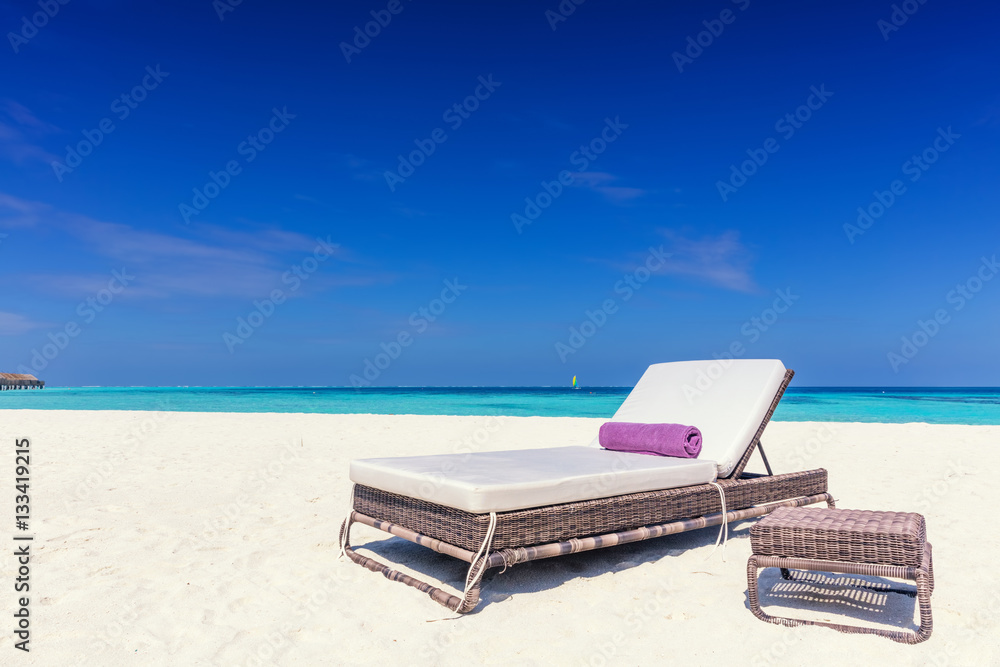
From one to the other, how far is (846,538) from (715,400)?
76.7 inches

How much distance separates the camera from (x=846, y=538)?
2527 millimetres

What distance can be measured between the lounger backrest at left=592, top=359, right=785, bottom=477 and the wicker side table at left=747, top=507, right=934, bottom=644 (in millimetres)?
1201

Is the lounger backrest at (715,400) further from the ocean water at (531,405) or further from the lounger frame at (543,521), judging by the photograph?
the ocean water at (531,405)

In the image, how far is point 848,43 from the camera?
33.7ft

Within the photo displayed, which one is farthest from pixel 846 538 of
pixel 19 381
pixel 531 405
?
pixel 19 381

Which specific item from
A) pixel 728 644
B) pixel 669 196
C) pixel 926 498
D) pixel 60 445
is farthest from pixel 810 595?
pixel 669 196

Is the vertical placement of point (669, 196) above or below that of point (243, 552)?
above

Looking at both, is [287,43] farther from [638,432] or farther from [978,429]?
[978,429]

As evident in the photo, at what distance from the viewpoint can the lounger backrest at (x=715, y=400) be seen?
404 cm

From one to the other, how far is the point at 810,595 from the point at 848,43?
10383mm

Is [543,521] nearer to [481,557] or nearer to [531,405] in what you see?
[481,557]

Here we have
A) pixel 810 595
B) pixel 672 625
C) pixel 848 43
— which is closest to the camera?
pixel 672 625

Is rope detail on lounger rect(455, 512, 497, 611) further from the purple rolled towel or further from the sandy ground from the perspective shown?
the purple rolled towel

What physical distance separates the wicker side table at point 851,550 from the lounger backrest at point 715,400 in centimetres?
120
